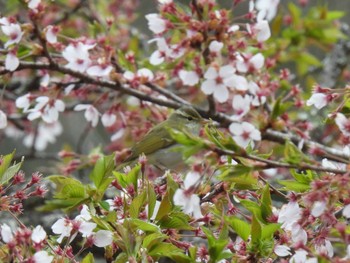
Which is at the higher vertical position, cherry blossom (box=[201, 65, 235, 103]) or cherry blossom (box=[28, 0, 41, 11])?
cherry blossom (box=[28, 0, 41, 11])

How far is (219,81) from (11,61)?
24.4 inches

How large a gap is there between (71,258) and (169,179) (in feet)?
0.85

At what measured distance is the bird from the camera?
2523mm

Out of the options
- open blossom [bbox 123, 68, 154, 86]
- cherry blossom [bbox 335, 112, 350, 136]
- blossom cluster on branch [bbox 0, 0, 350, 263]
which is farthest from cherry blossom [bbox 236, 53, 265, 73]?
cherry blossom [bbox 335, 112, 350, 136]

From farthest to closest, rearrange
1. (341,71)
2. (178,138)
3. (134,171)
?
(341,71)
(134,171)
(178,138)

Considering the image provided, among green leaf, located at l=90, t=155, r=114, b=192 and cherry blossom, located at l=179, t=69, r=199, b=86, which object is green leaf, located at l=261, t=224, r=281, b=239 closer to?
green leaf, located at l=90, t=155, r=114, b=192

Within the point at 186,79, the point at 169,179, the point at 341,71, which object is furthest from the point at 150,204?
the point at 341,71

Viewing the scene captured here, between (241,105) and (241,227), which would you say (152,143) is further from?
Result: (241,227)

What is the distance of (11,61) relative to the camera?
2.05 meters

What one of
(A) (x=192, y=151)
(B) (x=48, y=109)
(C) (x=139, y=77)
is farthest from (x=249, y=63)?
(A) (x=192, y=151)

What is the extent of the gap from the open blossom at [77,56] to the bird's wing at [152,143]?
424 millimetres

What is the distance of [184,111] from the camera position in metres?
2.54

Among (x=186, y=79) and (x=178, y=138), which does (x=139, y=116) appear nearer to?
(x=186, y=79)

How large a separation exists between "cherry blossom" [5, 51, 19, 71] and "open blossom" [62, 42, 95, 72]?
0.72 ft
